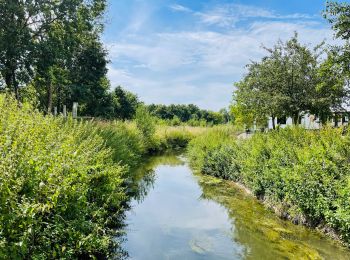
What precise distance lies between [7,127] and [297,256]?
5.64 meters

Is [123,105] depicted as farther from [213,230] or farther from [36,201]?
[36,201]

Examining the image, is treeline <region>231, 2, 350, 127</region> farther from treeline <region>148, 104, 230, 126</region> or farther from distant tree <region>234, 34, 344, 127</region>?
treeline <region>148, 104, 230, 126</region>

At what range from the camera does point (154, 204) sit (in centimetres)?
1111

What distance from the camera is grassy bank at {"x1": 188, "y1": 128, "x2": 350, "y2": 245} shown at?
7074mm

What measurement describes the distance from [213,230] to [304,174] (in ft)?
8.38

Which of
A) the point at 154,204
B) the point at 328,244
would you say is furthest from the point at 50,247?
the point at 154,204

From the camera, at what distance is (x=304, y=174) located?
7.98m

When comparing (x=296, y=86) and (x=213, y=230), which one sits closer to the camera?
(x=213, y=230)

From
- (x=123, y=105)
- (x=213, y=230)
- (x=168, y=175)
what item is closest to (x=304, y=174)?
(x=213, y=230)

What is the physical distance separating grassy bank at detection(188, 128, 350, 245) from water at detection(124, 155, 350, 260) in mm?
405

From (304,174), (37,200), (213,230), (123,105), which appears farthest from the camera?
(123,105)

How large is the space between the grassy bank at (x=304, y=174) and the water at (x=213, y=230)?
0.41 meters

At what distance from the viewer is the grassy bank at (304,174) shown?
279 inches

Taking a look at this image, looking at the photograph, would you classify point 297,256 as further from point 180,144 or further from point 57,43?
point 180,144
